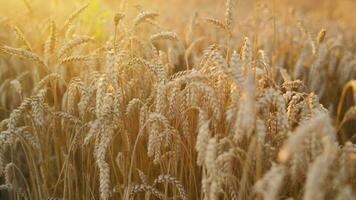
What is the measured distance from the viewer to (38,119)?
6.54ft

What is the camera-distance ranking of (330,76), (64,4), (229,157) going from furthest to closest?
(64,4), (330,76), (229,157)

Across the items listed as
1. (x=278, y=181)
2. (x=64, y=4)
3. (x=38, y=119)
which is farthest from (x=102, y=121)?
(x=64, y=4)

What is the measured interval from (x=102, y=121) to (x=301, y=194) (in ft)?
2.32

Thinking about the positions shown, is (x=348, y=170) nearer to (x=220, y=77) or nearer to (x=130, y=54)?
(x=220, y=77)

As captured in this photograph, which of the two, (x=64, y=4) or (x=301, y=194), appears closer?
(x=301, y=194)

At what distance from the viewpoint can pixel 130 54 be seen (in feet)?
7.70

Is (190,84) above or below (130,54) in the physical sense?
below

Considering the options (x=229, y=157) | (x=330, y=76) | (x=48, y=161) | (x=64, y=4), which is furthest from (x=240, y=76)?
(x=64, y=4)

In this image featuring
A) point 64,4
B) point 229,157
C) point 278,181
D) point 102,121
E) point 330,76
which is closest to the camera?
point 278,181

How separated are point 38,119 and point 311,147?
946mm

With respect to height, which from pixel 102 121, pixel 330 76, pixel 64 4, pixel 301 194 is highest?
pixel 64 4

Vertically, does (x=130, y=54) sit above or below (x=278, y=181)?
above

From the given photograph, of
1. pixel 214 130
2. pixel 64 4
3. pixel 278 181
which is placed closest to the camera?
pixel 278 181

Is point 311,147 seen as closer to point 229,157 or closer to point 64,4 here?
point 229,157
